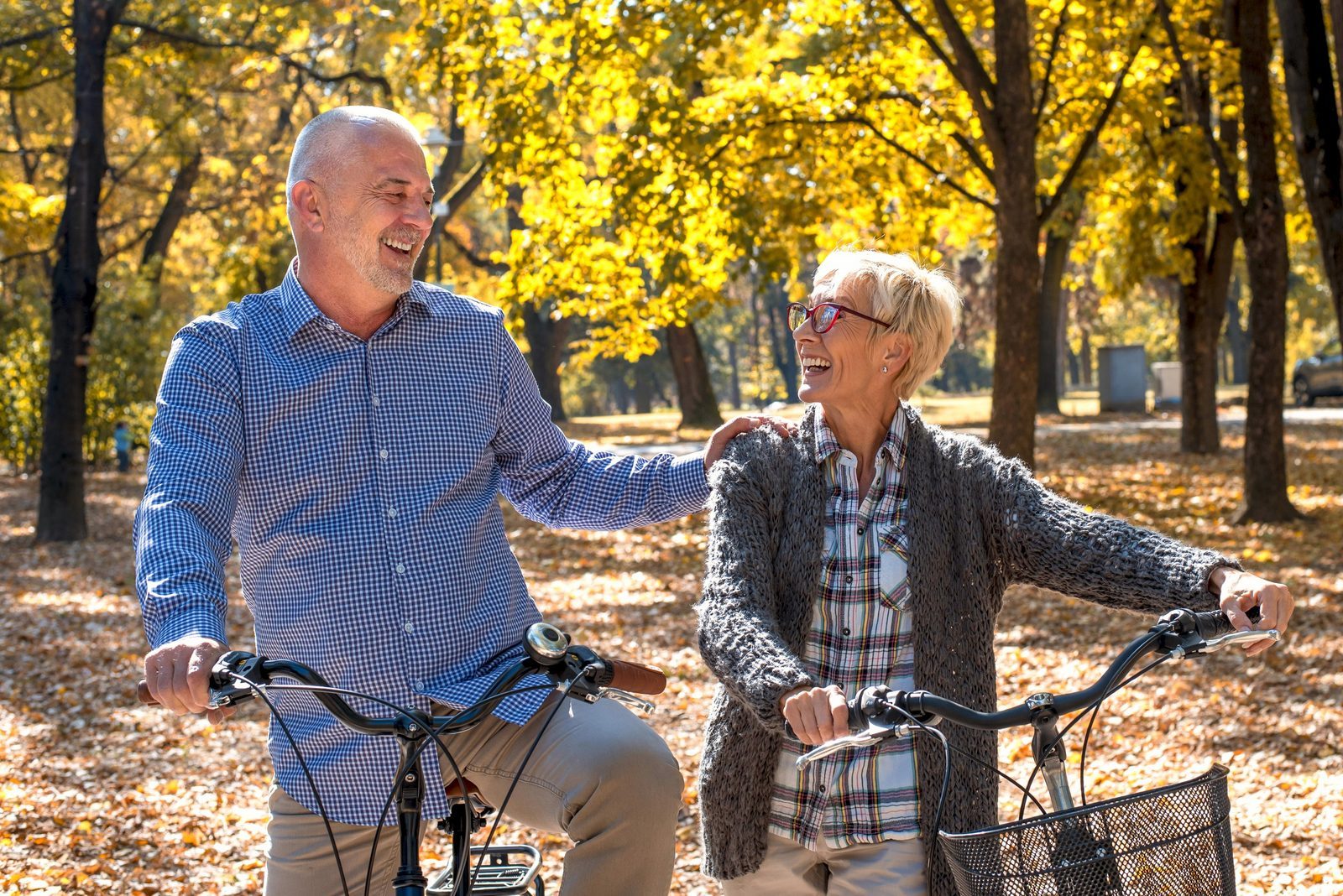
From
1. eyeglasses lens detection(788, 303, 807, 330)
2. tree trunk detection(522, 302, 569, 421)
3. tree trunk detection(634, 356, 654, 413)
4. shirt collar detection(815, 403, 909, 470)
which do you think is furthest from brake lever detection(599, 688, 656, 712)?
tree trunk detection(634, 356, 654, 413)

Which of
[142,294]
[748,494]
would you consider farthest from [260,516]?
[142,294]

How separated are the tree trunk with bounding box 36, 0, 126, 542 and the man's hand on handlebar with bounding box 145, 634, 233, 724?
1405 centimetres

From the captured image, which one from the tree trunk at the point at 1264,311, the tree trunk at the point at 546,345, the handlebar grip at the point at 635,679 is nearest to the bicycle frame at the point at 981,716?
Answer: the handlebar grip at the point at 635,679

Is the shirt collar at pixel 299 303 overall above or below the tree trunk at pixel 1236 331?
below

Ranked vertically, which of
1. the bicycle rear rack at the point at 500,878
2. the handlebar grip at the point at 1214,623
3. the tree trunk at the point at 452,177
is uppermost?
the tree trunk at the point at 452,177

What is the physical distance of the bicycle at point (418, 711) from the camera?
8.41ft

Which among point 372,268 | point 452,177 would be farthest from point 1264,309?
point 452,177

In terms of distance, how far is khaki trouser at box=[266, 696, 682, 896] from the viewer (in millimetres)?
3076

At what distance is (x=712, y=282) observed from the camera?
1594cm

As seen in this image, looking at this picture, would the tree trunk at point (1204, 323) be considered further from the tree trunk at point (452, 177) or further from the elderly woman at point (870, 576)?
the elderly woman at point (870, 576)

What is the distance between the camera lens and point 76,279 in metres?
15.7

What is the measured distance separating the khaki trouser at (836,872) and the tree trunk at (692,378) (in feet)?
82.4

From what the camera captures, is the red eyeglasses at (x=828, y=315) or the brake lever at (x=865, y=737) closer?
the brake lever at (x=865, y=737)

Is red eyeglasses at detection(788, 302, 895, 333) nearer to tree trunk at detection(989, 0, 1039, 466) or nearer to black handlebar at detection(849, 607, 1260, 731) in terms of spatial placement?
black handlebar at detection(849, 607, 1260, 731)
